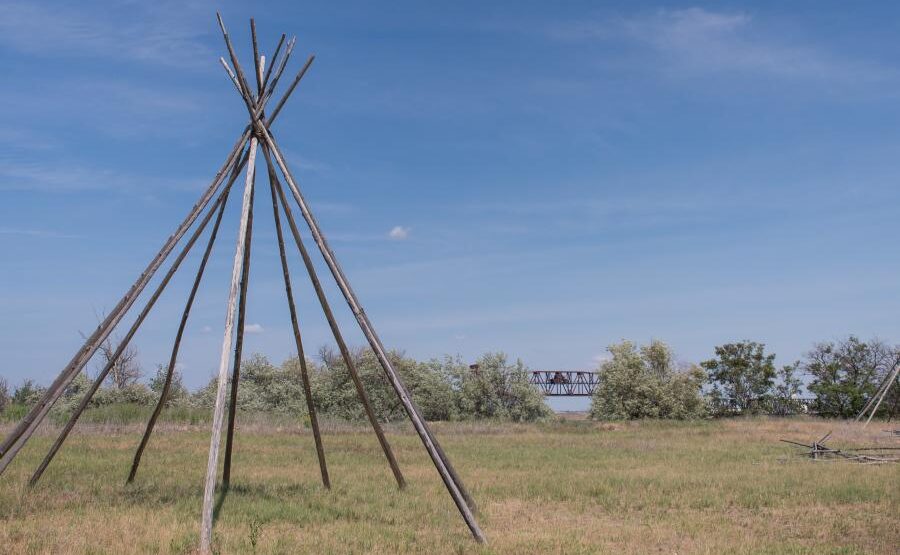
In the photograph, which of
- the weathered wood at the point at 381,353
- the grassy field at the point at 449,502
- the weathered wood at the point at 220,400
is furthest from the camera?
the weathered wood at the point at 381,353

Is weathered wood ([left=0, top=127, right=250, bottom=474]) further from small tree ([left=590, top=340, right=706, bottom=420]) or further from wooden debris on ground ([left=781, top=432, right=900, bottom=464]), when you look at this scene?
small tree ([left=590, top=340, right=706, bottom=420])

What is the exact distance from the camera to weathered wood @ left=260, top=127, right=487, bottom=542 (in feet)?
31.7

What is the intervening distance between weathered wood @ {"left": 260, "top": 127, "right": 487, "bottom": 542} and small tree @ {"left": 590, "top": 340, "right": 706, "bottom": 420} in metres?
36.8

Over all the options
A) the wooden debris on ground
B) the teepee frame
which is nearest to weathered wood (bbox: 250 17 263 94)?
the teepee frame

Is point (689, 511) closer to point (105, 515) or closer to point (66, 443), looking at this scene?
point (105, 515)

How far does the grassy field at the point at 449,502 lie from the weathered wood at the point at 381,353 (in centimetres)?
56

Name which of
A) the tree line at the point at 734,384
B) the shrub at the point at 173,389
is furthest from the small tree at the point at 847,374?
the shrub at the point at 173,389

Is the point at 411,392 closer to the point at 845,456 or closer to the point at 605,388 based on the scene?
the point at 605,388

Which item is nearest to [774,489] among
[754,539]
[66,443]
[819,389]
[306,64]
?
[754,539]

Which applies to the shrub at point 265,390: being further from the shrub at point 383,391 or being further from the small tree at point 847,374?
the small tree at point 847,374

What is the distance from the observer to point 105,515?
10.6 metres

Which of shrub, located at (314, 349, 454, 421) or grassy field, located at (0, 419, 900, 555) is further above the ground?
shrub, located at (314, 349, 454, 421)

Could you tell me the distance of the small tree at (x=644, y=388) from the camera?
45344mm

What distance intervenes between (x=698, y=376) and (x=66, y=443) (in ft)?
135
